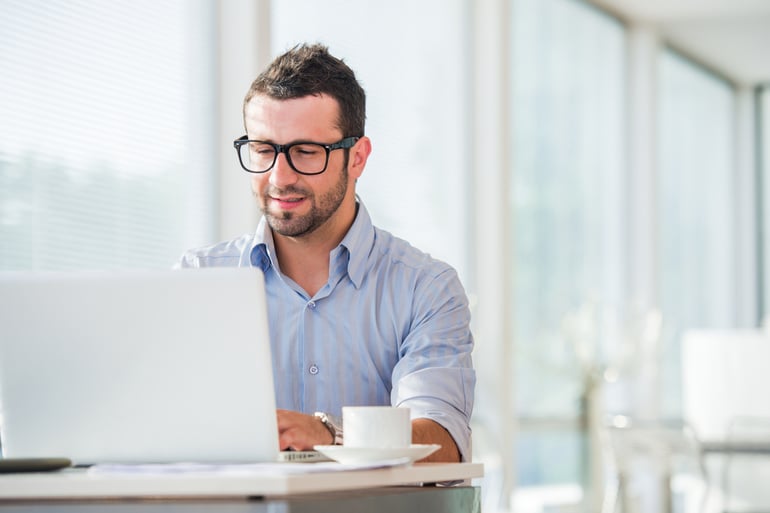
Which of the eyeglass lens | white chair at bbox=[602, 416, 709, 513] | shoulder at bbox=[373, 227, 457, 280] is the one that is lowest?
white chair at bbox=[602, 416, 709, 513]

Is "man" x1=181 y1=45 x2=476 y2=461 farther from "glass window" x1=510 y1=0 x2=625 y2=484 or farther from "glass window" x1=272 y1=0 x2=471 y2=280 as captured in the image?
"glass window" x1=510 y1=0 x2=625 y2=484

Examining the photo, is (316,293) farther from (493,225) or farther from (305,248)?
(493,225)

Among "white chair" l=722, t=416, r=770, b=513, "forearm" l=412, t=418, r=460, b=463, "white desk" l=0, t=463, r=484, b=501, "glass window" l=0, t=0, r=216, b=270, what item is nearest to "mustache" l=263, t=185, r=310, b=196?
"forearm" l=412, t=418, r=460, b=463

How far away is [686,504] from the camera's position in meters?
7.14

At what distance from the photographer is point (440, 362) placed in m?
2.10

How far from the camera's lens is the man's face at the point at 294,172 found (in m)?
2.13

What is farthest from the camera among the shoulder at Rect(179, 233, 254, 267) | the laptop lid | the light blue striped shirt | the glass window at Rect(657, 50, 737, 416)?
the glass window at Rect(657, 50, 737, 416)

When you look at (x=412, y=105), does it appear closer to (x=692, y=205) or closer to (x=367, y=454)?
(x=692, y=205)


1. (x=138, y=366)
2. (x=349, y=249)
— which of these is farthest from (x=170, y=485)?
(x=349, y=249)

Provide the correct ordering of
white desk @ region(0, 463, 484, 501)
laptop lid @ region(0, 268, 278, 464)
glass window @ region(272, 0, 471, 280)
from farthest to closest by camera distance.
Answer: glass window @ region(272, 0, 471, 280) → laptop lid @ region(0, 268, 278, 464) → white desk @ region(0, 463, 484, 501)

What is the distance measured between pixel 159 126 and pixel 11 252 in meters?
0.74

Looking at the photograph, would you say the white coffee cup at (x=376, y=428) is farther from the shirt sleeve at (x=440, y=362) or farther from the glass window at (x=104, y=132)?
the glass window at (x=104, y=132)

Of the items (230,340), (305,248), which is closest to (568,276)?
(305,248)

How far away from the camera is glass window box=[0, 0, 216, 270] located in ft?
10.4
